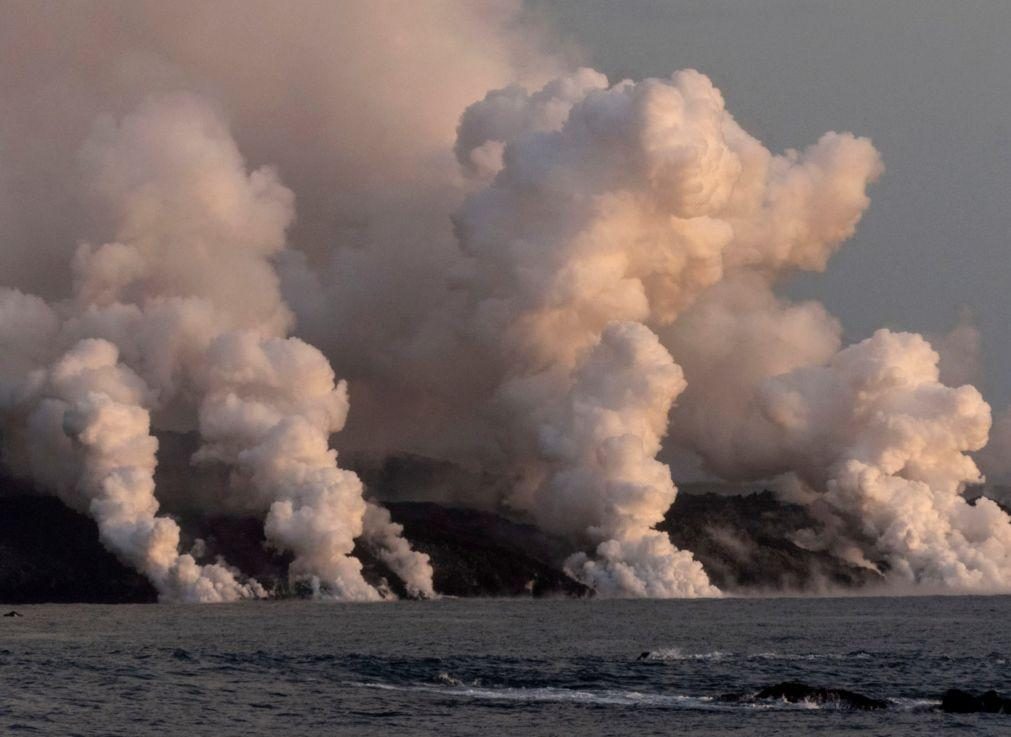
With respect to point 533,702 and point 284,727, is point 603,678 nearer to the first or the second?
point 533,702

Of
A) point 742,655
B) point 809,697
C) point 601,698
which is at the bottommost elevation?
point 601,698

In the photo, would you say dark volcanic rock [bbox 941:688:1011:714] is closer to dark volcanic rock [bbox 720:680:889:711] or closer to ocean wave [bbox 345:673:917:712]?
ocean wave [bbox 345:673:917:712]

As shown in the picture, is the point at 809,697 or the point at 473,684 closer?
the point at 809,697

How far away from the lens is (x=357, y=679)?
143 m

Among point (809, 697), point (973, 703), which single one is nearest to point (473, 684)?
point (809, 697)

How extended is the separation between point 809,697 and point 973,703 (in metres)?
11.4

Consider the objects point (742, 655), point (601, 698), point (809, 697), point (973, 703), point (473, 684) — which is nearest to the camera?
point (973, 703)

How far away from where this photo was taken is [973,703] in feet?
397

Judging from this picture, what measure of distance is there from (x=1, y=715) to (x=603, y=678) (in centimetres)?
4962

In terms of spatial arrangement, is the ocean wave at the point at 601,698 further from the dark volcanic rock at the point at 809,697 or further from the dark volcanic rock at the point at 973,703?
the dark volcanic rock at the point at 973,703

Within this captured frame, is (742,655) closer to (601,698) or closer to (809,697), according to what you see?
(809,697)

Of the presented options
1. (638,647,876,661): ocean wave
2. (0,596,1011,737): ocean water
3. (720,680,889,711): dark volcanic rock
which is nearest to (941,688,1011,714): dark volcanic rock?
(0,596,1011,737): ocean water

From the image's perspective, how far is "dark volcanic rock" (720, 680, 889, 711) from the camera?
122688mm

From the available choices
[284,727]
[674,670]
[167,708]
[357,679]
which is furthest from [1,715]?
[674,670]
